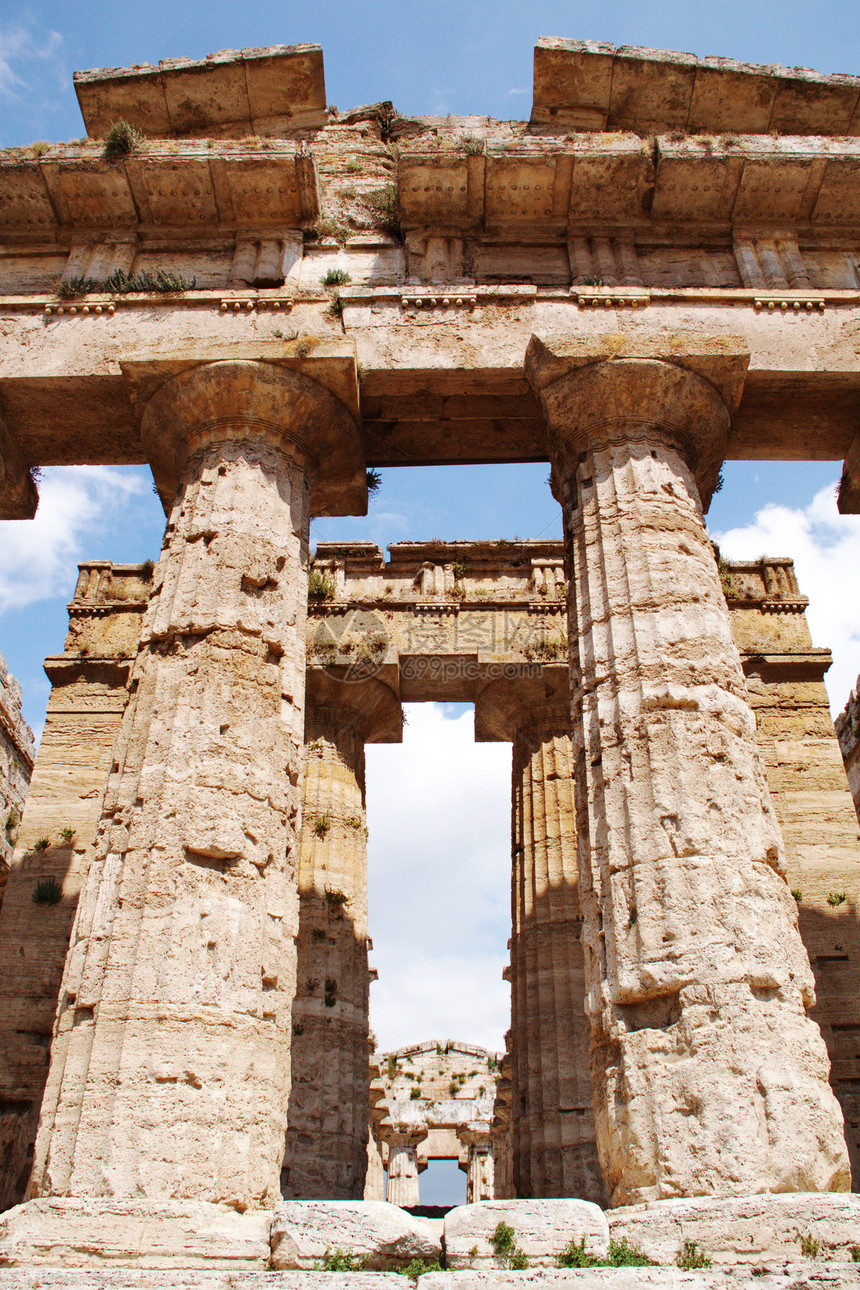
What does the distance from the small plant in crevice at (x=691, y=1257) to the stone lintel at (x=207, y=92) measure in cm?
1172

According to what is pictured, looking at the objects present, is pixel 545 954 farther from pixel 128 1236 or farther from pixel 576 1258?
pixel 128 1236

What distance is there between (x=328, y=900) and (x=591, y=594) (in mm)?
7687

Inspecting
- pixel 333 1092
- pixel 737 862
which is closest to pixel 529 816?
pixel 333 1092

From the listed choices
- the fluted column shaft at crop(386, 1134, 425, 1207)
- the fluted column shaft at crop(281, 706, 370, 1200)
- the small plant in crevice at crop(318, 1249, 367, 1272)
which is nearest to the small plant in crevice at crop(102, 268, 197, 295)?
the fluted column shaft at crop(281, 706, 370, 1200)

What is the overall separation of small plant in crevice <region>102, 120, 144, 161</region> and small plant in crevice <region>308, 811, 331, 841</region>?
349 inches

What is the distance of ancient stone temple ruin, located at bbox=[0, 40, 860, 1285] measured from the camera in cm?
584

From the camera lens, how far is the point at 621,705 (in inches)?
295

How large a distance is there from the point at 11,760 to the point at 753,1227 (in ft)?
49.8

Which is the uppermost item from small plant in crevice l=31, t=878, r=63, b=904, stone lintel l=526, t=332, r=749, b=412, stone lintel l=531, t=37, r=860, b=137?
stone lintel l=531, t=37, r=860, b=137

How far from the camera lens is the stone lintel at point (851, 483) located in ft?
32.7

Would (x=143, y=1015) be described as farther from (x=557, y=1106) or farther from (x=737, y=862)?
(x=557, y=1106)

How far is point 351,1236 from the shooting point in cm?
529

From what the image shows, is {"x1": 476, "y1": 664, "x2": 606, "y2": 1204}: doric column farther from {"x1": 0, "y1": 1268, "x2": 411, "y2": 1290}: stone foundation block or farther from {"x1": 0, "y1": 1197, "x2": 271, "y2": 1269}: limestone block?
{"x1": 0, "y1": 1268, "x2": 411, "y2": 1290}: stone foundation block

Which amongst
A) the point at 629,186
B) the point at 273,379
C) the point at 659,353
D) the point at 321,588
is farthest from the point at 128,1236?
the point at 321,588
